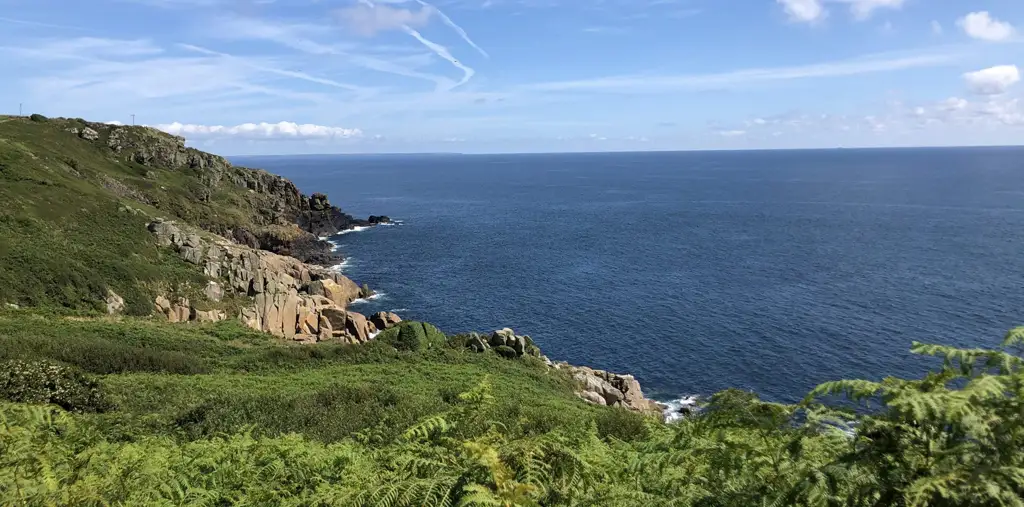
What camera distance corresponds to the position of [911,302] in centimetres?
5944

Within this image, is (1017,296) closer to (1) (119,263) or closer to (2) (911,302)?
(2) (911,302)

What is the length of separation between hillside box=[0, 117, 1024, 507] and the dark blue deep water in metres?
9.98

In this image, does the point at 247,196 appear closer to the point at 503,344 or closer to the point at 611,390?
the point at 503,344

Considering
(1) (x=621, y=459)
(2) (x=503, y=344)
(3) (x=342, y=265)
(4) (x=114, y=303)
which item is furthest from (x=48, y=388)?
(3) (x=342, y=265)

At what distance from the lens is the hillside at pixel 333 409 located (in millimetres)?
4160

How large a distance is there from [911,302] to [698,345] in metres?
25.7

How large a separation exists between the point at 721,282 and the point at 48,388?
214 feet

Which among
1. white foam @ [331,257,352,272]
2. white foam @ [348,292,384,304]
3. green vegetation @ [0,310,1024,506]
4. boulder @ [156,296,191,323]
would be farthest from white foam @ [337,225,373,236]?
green vegetation @ [0,310,1024,506]

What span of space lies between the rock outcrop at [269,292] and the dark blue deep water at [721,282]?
769 cm

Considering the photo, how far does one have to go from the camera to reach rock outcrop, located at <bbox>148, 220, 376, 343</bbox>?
47.9m

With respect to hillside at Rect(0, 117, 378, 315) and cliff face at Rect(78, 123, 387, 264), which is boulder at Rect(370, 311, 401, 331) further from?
cliff face at Rect(78, 123, 387, 264)

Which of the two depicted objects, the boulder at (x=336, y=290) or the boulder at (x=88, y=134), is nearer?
the boulder at (x=336, y=290)

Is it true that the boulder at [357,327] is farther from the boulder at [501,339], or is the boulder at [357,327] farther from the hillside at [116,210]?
the hillside at [116,210]

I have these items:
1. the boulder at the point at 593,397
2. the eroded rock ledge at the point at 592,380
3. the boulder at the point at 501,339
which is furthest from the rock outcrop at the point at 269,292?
the boulder at the point at 593,397
